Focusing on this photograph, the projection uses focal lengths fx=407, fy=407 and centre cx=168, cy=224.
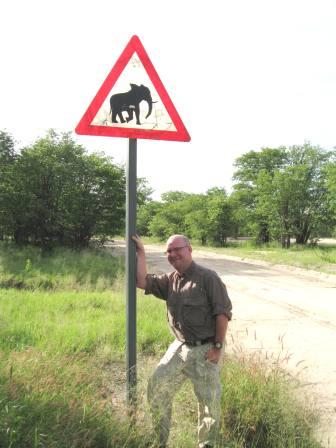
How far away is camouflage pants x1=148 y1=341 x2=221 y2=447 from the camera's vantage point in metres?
2.94

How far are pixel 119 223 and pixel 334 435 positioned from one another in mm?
19702

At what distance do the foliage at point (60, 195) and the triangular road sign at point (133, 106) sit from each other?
17182mm

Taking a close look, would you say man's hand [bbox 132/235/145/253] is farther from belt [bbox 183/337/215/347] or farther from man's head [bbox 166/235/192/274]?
belt [bbox 183/337/215/347]

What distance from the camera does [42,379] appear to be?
9.79 ft

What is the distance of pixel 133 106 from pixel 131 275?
48.3 inches

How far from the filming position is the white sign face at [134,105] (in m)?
2.91

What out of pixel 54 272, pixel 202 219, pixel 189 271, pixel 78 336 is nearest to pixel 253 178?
pixel 202 219

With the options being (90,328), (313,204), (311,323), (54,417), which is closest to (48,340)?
(90,328)

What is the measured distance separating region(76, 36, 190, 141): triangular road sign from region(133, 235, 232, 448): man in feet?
2.70

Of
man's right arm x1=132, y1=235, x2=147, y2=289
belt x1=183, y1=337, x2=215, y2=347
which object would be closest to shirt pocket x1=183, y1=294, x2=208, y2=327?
belt x1=183, y1=337, x2=215, y2=347

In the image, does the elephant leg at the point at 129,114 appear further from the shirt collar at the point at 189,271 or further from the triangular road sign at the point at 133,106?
the shirt collar at the point at 189,271

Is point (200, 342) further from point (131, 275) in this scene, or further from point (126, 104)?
Answer: point (126, 104)

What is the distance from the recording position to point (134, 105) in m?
2.91

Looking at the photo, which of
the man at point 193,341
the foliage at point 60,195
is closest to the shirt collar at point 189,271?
the man at point 193,341
